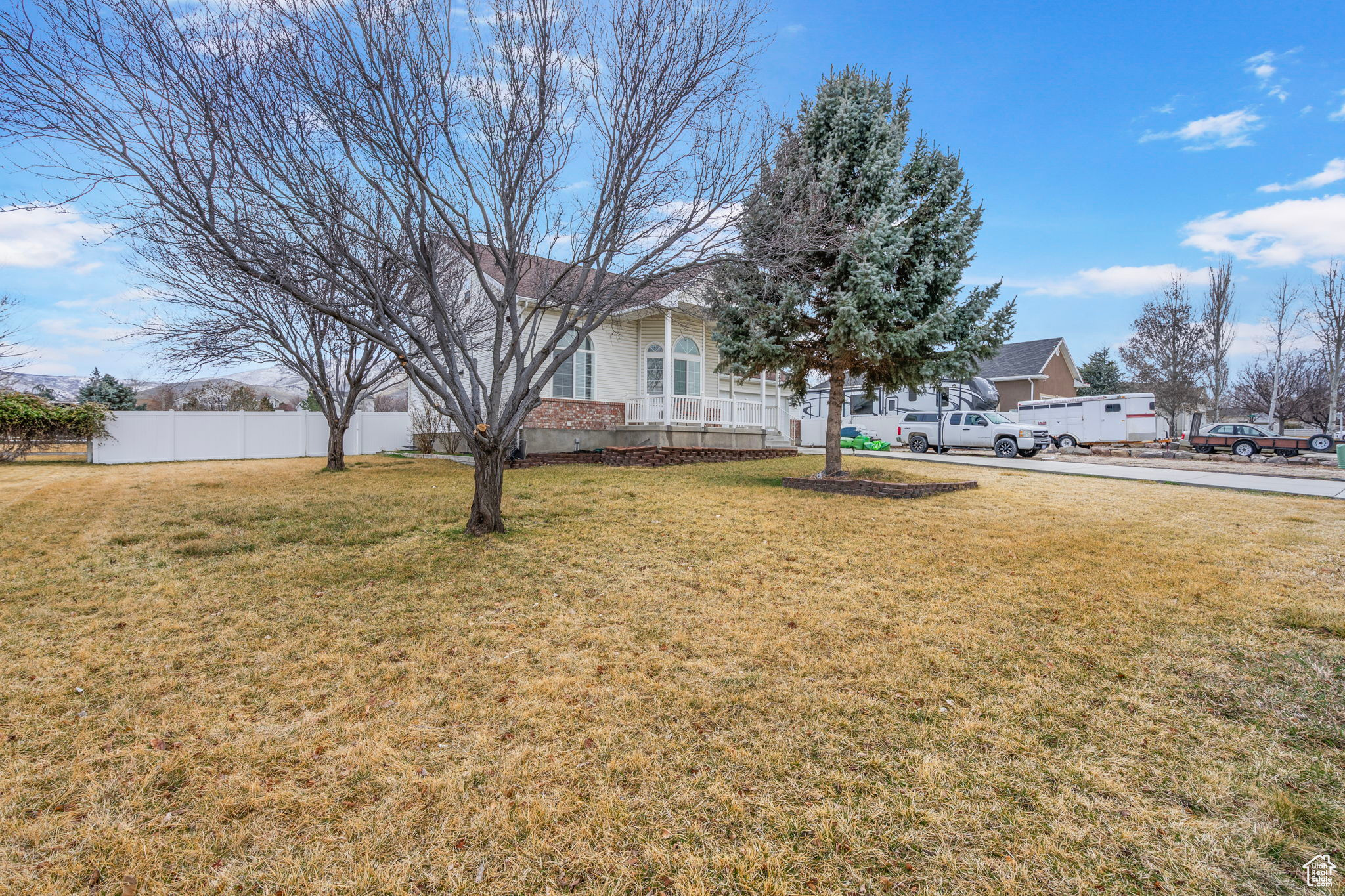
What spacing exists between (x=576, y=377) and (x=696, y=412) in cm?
353

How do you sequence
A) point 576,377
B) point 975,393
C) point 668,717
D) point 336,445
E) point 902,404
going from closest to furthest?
point 668,717 < point 336,445 < point 576,377 < point 975,393 < point 902,404

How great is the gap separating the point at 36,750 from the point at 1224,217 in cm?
3720

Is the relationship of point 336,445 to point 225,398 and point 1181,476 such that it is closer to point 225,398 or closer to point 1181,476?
point 1181,476

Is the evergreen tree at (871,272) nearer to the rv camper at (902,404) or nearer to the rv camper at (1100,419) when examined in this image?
the rv camper at (902,404)

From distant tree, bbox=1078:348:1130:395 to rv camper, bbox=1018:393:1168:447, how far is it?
1847cm

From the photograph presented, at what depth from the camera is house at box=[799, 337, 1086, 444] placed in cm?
2227

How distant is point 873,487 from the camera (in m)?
9.39

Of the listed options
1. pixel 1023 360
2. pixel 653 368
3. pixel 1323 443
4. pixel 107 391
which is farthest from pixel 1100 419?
pixel 107 391

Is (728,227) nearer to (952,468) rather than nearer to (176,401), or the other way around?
(952,468)

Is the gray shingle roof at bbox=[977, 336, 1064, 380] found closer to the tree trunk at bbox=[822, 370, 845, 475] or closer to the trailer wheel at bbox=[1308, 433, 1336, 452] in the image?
the trailer wheel at bbox=[1308, 433, 1336, 452]

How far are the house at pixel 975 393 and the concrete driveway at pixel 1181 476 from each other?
2653 millimetres

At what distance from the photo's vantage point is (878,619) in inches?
157

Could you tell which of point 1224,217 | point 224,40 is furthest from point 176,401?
point 1224,217

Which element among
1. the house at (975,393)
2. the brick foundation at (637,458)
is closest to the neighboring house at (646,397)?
the brick foundation at (637,458)
